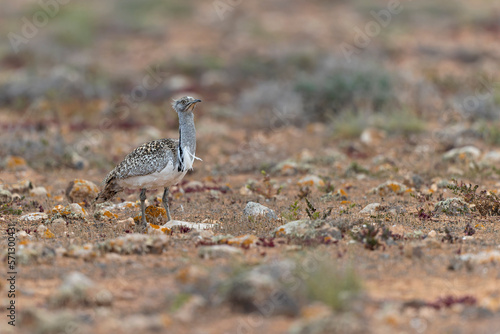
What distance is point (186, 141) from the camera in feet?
27.2

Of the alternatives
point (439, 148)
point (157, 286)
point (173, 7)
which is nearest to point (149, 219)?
point (157, 286)

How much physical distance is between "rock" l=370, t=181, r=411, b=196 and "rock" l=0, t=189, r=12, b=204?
5241 millimetres

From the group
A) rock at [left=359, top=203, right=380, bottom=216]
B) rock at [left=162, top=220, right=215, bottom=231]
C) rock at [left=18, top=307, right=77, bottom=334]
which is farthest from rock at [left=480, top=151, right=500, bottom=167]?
rock at [left=18, top=307, right=77, bottom=334]

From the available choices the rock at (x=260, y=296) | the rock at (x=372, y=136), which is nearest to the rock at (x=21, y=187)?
the rock at (x=260, y=296)

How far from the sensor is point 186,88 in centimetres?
1856

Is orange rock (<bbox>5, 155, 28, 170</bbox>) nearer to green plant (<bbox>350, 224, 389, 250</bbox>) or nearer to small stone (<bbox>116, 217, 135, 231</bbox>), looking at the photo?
small stone (<bbox>116, 217, 135, 231</bbox>)

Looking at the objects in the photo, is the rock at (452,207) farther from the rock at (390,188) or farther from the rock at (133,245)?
the rock at (133,245)

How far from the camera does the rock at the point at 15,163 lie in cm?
1198

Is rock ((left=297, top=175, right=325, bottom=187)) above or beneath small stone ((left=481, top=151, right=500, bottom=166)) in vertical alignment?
beneath

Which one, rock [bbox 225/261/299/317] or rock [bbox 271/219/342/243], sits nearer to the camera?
rock [bbox 225/261/299/317]

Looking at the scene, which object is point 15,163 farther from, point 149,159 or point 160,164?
point 160,164

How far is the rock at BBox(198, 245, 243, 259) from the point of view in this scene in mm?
6457

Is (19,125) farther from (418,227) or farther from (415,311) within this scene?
(415,311)

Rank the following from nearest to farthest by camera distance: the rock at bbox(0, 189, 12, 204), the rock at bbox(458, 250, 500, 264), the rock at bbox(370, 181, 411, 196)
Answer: the rock at bbox(458, 250, 500, 264) → the rock at bbox(0, 189, 12, 204) → the rock at bbox(370, 181, 411, 196)
